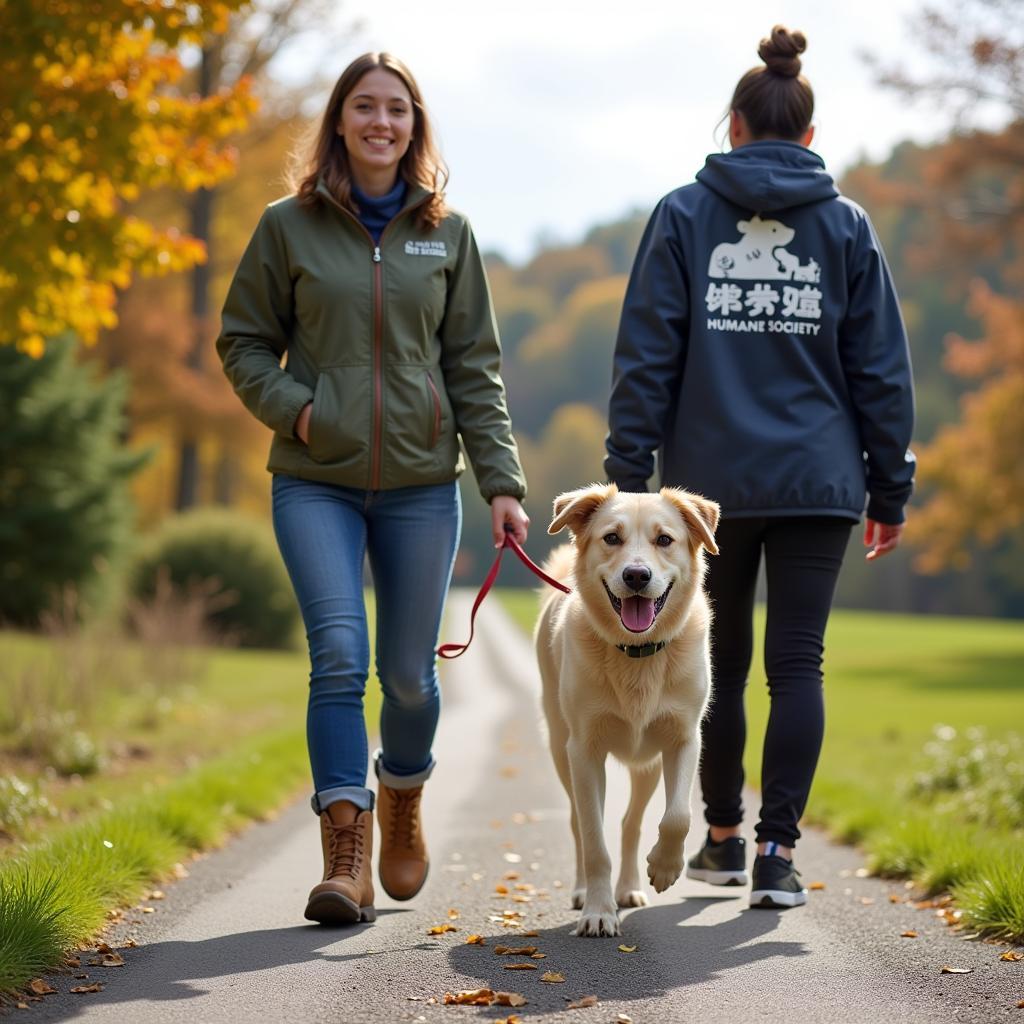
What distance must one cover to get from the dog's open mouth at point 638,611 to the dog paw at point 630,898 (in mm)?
1104

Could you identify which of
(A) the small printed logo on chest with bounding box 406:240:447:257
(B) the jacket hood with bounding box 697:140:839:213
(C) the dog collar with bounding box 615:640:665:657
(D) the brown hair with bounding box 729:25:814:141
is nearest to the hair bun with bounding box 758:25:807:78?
(D) the brown hair with bounding box 729:25:814:141

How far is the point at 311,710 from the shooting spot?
465 cm

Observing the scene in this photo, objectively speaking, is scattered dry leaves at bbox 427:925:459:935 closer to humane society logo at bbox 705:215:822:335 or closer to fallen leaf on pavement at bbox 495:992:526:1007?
fallen leaf on pavement at bbox 495:992:526:1007

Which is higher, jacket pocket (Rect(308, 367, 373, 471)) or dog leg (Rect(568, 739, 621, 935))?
jacket pocket (Rect(308, 367, 373, 471))

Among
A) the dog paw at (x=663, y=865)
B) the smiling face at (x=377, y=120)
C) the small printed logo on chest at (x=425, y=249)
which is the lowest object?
the dog paw at (x=663, y=865)

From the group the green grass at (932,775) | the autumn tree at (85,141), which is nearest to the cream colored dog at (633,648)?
the green grass at (932,775)

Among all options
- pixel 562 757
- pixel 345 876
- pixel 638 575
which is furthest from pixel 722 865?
pixel 345 876

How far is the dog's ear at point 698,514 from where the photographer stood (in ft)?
15.3

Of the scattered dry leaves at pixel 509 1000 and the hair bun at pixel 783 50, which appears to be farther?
the hair bun at pixel 783 50

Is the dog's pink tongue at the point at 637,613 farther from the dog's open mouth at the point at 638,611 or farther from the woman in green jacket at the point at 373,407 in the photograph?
the woman in green jacket at the point at 373,407

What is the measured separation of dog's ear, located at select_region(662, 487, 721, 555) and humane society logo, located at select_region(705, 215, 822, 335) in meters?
0.73

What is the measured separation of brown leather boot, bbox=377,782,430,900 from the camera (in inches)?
195

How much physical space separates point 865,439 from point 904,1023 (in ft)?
7.62

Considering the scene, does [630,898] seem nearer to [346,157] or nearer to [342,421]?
[342,421]
